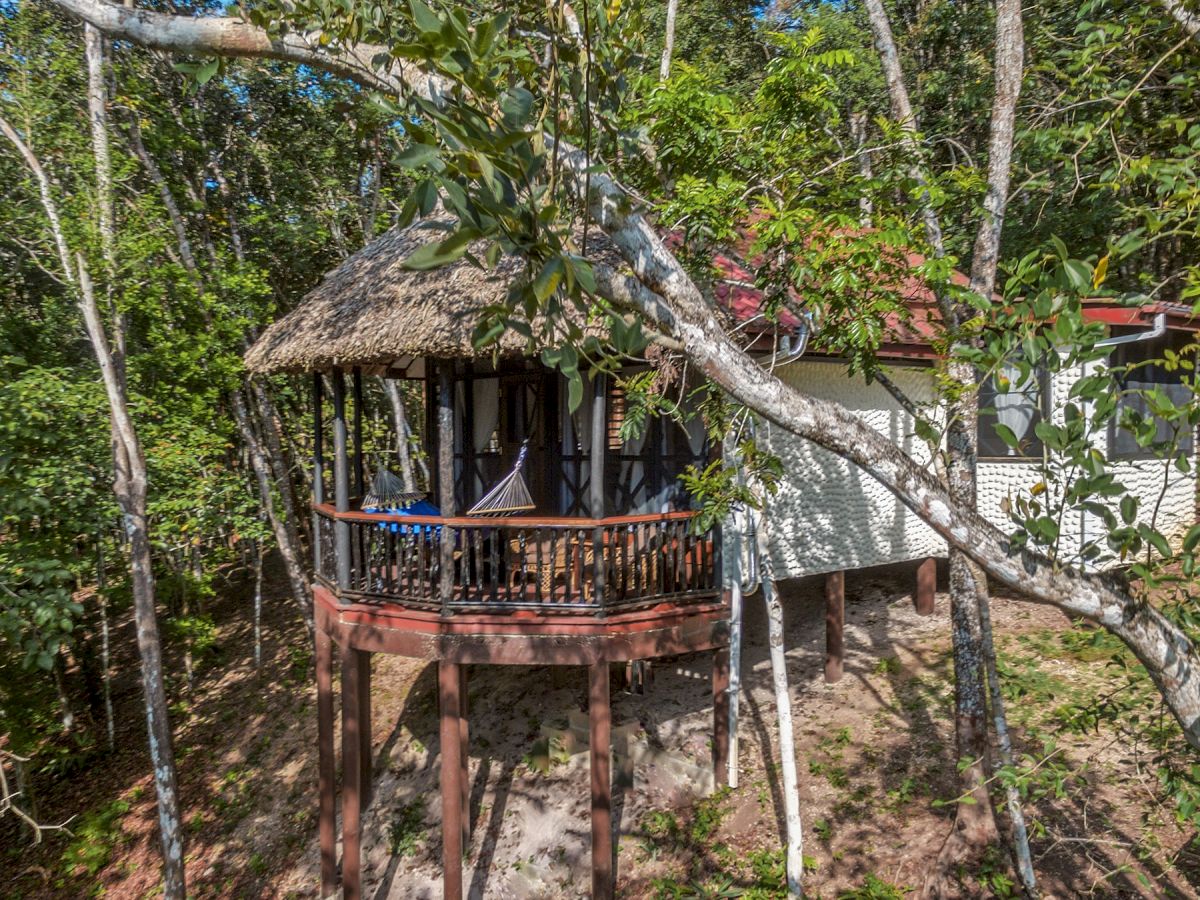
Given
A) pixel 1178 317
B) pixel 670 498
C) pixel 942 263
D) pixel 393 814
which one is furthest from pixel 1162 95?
pixel 393 814

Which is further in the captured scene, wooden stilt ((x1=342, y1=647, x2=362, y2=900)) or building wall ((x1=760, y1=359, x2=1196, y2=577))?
building wall ((x1=760, y1=359, x2=1196, y2=577))

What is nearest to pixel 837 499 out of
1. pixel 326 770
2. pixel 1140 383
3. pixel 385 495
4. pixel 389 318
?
pixel 1140 383

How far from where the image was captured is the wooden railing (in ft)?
20.6

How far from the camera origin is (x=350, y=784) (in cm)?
730

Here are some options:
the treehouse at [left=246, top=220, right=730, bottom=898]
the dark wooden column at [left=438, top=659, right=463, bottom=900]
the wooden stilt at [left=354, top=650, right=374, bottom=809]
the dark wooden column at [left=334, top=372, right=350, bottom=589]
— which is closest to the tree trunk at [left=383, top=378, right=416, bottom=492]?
the treehouse at [left=246, top=220, right=730, bottom=898]

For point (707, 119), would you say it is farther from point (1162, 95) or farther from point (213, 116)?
point (213, 116)

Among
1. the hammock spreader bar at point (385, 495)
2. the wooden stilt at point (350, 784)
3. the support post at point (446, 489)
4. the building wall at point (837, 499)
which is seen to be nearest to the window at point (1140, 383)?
the building wall at point (837, 499)

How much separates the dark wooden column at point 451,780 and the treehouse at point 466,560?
0.01 m

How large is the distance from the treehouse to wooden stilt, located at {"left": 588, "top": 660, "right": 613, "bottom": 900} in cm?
1

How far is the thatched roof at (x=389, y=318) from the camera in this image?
6.10 meters

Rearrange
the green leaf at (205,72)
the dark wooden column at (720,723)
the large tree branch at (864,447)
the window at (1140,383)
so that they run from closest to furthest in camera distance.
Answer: the large tree branch at (864,447) → the green leaf at (205,72) → the dark wooden column at (720,723) → the window at (1140,383)

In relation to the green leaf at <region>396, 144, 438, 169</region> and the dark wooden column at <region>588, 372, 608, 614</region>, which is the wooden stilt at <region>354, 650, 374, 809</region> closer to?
the dark wooden column at <region>588, 372, 608, 614</region>

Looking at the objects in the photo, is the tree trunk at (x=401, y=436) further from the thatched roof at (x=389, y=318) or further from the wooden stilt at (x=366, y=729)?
the thatched roof at (x=389, y=318)

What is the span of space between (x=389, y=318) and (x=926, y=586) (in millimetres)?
8110
